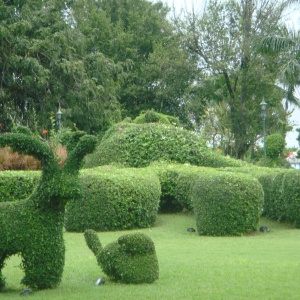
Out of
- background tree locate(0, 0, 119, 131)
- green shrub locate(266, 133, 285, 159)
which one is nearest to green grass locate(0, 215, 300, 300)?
green shrub locate(266, 133, 285, 159)

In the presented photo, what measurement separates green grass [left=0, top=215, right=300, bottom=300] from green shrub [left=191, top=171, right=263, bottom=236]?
348 millimetres

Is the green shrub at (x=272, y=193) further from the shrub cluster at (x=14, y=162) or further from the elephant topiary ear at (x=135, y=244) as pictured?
the elephant topiary ear at (x=135, y=244)

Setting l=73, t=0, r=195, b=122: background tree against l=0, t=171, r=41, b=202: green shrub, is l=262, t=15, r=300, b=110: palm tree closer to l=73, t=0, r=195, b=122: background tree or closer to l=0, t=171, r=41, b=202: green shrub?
l=73, t=0, r=195, b=122: background tree

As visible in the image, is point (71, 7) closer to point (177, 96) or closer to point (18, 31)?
point (18, 31)

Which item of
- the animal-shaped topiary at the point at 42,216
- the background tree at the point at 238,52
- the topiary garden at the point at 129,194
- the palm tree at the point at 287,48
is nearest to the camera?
the animal-shaped topiary at the point at 42,216

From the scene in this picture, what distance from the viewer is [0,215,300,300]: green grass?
7332mm

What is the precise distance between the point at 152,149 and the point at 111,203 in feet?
15.3

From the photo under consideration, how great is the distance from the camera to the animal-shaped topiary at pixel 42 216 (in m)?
7.20

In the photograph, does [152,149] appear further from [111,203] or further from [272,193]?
[111,203]

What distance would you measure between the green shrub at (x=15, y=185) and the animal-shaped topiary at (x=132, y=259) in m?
7.15

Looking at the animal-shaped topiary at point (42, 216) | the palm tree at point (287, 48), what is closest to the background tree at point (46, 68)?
the palm tree at point (287, 48)

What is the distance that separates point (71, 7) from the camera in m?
32.4

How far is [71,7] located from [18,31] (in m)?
4.73

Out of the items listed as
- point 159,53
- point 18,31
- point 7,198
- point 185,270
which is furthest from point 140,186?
point 159,53
